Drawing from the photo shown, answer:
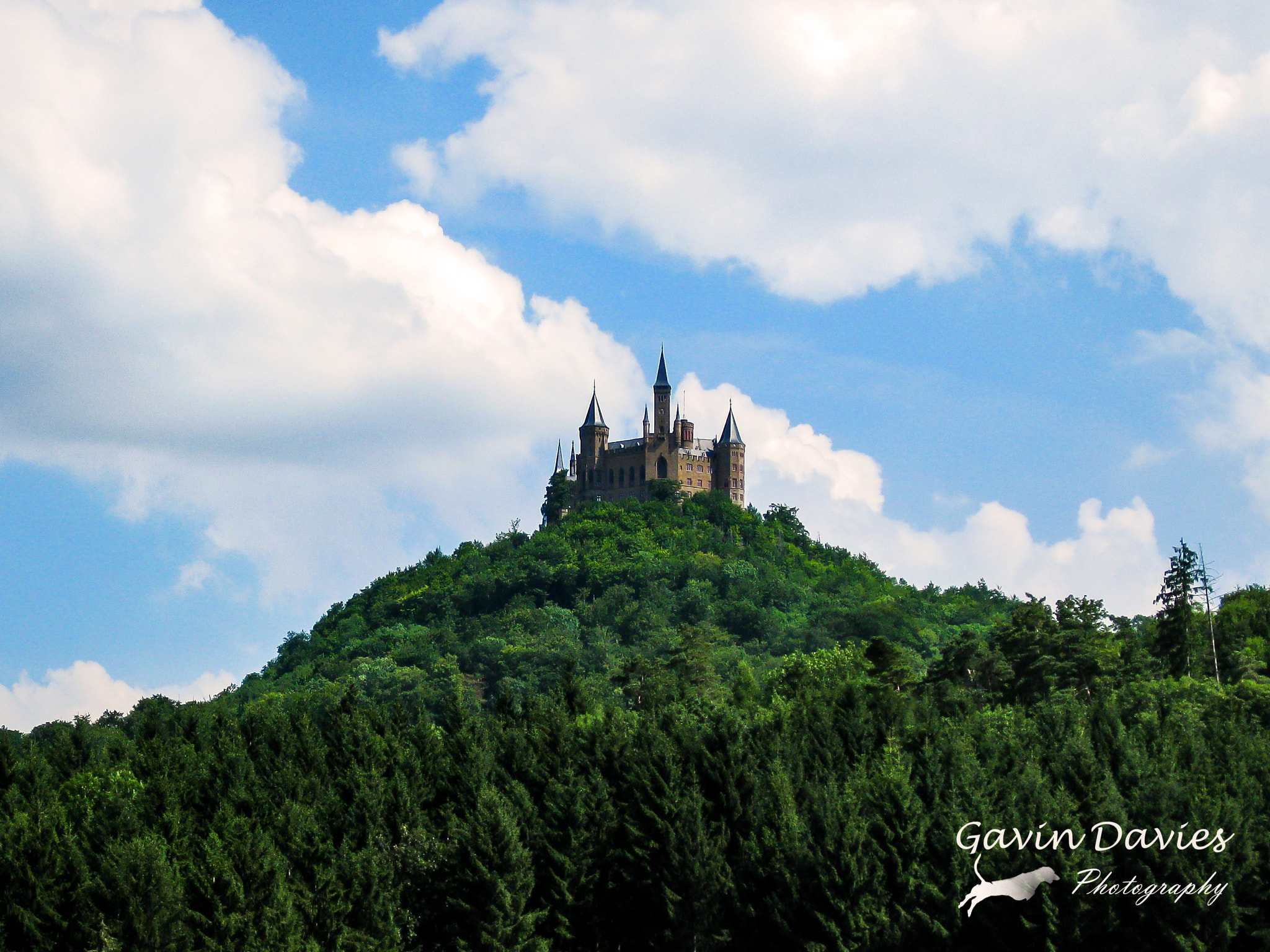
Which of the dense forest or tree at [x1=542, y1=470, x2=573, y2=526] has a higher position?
tree at [x1=542, y1=470, x2=573, y2=526]

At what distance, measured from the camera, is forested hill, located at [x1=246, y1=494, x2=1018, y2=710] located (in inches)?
5679

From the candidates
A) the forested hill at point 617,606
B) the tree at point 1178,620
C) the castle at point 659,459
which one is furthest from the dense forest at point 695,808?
the castle at point 659,459

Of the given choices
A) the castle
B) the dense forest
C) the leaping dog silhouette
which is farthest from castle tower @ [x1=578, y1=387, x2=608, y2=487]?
the leaping dog silhouette

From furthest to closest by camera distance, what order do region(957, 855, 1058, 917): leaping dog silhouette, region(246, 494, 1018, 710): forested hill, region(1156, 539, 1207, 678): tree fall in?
region(246, 494, 1018, 710): forested hill, region(1156, 539, 1207, 678): tree, region(957, 855, 1058, 917): leaping dog silhouette

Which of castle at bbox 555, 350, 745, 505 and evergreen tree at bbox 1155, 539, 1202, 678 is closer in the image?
evergreen tree at bbox 1155, 539, 1202, 678

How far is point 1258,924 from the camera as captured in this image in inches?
1770

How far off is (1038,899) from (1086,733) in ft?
67.2

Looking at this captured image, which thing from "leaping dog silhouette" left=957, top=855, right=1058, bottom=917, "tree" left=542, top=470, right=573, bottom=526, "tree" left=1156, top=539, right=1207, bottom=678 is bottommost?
"leaping dog silhouette" left=957, top=855, right=1058, bottom=917

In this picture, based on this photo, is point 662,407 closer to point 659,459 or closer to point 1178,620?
point 659,459

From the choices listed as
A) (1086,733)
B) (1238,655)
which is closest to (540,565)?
(1238,655)

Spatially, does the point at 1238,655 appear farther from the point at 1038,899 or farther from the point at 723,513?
the point at 723,513

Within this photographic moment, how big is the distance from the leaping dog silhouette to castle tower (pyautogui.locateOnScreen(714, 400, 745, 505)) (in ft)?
420

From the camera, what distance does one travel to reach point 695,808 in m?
54.5

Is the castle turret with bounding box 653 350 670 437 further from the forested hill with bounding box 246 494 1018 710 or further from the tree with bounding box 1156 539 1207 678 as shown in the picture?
the tree with bounding box 1156 539 1207 678
